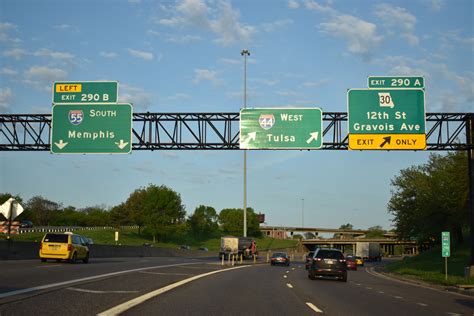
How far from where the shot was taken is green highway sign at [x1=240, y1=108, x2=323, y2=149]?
29.0 meters

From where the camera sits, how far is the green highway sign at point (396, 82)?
2859cm

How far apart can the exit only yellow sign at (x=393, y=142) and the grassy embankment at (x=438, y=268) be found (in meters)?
7.00

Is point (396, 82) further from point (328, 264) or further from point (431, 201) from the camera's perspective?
point (431, 201)

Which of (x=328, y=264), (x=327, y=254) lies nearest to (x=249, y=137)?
(x=327, y=254)

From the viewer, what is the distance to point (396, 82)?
28.6 metres

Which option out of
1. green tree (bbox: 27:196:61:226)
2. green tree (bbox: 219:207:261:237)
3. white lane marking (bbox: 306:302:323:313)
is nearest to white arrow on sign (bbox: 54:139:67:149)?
white lane marking (bbox: 306:302:323:313)

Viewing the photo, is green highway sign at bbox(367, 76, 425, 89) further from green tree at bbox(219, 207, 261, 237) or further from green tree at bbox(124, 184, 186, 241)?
green tree at bbox(219, 207, 261, 237)

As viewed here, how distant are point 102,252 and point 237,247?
1949 cm

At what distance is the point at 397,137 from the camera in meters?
27.8

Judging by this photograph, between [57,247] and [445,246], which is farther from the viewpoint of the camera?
[57,247]

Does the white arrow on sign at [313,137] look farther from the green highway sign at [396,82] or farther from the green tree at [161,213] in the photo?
the green tree at [161,213]

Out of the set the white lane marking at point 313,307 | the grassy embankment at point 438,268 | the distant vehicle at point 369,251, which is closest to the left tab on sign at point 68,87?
the white lane marking at point 313,307

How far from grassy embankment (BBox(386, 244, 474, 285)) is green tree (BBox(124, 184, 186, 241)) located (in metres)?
58.9

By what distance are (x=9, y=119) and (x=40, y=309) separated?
2265cm
